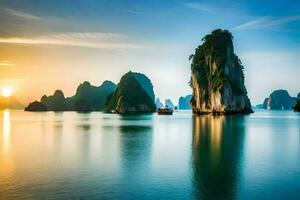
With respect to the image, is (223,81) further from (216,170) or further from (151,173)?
(151,173)

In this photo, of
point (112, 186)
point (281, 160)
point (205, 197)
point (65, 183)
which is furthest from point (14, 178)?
point (281, 160)

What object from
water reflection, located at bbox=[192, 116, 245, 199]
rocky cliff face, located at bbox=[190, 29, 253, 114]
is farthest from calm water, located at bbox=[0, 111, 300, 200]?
rocky cliff face, located at bbox=[190, 29, 253, 114]

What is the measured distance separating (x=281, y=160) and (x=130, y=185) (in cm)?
2106

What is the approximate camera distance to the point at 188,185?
2662 centimetres

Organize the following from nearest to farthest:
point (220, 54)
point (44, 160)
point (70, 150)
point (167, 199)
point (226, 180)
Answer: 1. point (167, 199)
2. point (226, 180)
3. point (44, 160)
4. point (70, 150)
5. point (220, 54)

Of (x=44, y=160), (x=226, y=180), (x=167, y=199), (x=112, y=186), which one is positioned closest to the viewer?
(x=167, y=199)

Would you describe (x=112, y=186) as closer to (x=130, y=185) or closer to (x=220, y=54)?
(x=130, y=185)

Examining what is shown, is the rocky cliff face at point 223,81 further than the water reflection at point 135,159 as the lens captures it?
Yes

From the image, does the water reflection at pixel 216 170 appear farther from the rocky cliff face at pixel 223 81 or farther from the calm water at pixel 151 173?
the rocky cliff face at pixel 223 81

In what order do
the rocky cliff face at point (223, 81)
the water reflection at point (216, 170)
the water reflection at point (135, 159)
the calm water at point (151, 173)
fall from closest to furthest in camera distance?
1. the calm water at point (151, 173)
2. the water reflection at point (216, 170)
3. the water reflection at point (135, 159)
4. the rocky cliff face at point (223, 81)

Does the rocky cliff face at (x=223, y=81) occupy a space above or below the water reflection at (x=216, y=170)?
above

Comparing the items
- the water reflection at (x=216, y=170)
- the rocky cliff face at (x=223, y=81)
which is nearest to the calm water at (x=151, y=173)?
the water reflection at (x=216, y=170)

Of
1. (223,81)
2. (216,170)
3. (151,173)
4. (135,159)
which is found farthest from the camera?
(223,81)

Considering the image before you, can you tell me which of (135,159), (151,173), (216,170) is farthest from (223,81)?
(151,173)
